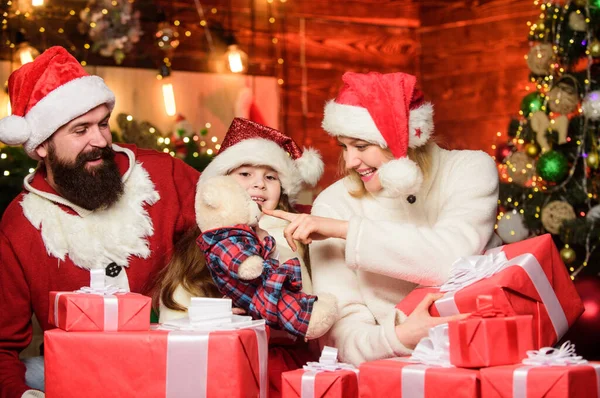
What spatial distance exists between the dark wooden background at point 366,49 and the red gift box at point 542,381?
3.80 m

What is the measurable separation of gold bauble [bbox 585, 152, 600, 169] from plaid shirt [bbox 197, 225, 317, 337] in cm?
224

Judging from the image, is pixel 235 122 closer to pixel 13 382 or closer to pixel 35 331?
pixel 13 382

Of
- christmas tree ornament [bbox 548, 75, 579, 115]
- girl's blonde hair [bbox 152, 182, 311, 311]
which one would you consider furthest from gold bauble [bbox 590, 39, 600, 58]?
girl's blonde hair [bbox 152, 182, 311, 311]

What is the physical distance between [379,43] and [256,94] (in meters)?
1.00

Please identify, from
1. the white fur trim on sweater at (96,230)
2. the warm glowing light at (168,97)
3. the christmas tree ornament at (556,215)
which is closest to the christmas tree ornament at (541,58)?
the christmas tree ornament at (556,215)

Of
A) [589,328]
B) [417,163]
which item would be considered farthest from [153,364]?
[589,328]

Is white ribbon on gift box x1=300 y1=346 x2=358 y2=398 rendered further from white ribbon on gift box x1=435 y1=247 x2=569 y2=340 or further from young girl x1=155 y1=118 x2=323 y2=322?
young girl x1=155 y1=118 x2=323 y2=322

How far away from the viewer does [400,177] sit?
209 centimetres

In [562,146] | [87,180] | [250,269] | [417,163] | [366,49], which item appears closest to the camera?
[250,269]

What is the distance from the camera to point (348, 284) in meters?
2.29

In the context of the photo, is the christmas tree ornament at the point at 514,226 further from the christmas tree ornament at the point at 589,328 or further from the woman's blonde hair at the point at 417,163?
the woman's blonde hair at the point at 417,163

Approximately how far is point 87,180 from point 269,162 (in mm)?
530

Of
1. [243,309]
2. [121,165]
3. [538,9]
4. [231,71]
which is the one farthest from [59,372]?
[538,9]

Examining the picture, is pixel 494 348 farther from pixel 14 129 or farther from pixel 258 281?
pixel 14 129
